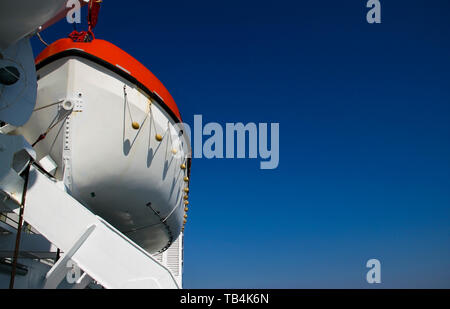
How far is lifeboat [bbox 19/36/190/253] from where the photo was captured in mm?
4766

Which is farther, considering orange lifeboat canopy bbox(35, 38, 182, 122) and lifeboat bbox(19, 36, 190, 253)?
orange lifeboat canopy bbox(35, 38, 182, 122)

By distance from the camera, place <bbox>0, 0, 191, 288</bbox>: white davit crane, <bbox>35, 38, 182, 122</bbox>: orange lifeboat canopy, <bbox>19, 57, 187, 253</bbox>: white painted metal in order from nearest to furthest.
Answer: <bbox>0, 0, 191, 288</bbox>: white davit crane
<bbox>19, 57, 187, 253</bbox>: white painted metal
<bbox>35, 38, 182, 122</bbox>: orange lifeboat canopy

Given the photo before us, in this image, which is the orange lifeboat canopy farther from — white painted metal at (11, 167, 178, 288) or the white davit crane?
white painted metal at (11, 167, 178, 288)

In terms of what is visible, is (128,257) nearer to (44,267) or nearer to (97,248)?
(97,248)

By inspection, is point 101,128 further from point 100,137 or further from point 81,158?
point 81,158

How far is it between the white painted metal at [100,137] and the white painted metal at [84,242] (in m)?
0.94

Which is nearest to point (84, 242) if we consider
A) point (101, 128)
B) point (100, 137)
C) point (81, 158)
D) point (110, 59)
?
point (81, 158)

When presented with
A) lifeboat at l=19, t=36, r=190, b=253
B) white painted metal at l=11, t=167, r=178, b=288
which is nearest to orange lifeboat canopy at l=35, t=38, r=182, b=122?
lifeboat at l=19, t=36, r=190, b=253

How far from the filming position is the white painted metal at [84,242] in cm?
367

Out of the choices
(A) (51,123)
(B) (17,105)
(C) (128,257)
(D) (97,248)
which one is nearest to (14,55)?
(B) (17,105)

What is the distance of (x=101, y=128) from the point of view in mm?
4809
